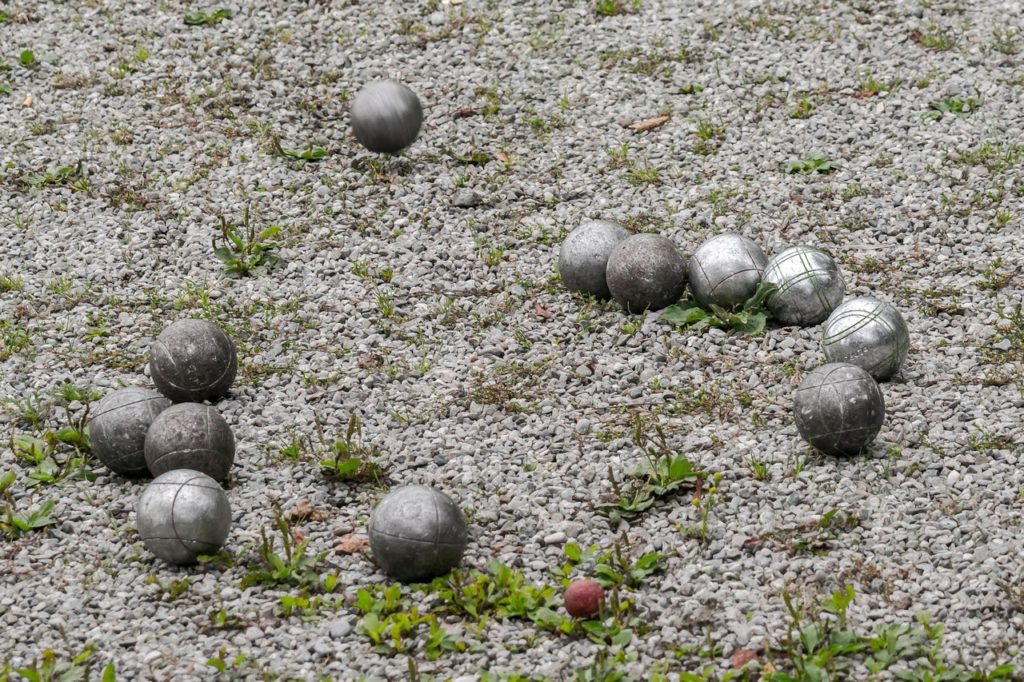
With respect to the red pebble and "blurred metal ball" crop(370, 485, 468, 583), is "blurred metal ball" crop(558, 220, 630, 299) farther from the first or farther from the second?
the red pebble

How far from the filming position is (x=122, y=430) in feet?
21.6

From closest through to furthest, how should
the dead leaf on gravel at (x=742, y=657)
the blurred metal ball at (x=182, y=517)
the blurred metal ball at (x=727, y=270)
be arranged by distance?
the dead leaf on gravel at (x=742, y=657) → the blurred metal ball at (x=182, y=517) → the blurred metal ball at (x=727, y=270)

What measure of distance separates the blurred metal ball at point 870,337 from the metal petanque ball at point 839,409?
1.71 ft

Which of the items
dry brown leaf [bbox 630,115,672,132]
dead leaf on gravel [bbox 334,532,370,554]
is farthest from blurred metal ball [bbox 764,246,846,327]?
dead leaf on gravel [bbox 334,532,370,554]

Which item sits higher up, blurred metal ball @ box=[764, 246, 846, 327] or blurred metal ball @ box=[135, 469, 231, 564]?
blurred metal ball @ box=[135, 469, 231, 564]

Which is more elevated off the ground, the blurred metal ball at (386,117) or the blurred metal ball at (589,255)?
the blurred metal ball at (386,117)

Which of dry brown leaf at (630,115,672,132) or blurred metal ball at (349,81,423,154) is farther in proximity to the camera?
dry brown leaf at (630,115,672,132)

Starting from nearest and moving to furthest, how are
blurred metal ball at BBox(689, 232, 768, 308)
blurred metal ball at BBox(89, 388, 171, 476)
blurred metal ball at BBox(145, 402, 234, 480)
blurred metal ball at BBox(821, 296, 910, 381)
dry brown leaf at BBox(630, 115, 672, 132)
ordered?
1. blurred metal ball at BBox(145, 402, 234, 480)
2. blurred metal ball at BBox(89, 388, 171, 476)
3. blurred metal ball at BBox(821, 296, 910, 381)
4. blurred metal ball at BBox(689, 232, 768, 308)
5. dry brown leaf at BBox(630, 115, 672, 132)

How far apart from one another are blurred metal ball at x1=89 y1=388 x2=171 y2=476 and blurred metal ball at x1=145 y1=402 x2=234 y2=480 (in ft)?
0.41

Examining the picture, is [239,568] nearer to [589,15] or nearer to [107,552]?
[107,552]

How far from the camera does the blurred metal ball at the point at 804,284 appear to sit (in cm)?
759

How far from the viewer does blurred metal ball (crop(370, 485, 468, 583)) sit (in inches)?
226

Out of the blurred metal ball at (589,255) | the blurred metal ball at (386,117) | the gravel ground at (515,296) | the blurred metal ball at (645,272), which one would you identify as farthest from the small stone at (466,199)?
the blurred metal ball at (645,272)

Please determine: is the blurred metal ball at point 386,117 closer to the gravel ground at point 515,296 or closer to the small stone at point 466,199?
the gravel ground at point 515,296
